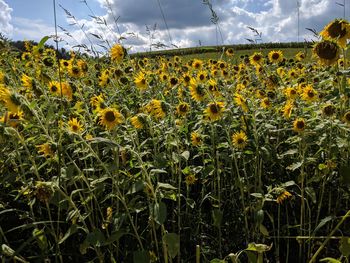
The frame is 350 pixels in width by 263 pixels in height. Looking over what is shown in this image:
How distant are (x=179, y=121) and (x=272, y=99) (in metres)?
0.97

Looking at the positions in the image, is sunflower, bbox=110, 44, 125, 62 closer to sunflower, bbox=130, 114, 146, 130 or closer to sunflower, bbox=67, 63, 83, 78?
sunflower, bbox=67, 63, 83, 78

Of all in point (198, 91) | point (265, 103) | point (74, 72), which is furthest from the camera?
point (74, 72)

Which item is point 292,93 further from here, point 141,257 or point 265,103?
point 141,257

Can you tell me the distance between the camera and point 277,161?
9.89 ft

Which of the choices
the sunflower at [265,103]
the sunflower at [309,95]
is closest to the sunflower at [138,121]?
the sunflower at [265,103]

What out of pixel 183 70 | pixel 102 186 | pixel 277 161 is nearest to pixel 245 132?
pixel 277 161

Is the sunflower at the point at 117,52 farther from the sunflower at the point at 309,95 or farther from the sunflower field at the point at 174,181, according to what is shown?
the sunflower at the point at 309,95

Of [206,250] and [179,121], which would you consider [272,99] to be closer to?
[179,121]

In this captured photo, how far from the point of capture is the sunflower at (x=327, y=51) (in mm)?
2322

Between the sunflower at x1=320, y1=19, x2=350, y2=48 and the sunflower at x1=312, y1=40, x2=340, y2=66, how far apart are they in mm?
150

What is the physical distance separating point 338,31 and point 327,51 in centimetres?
23

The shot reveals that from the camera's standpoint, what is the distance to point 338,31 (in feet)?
8.14

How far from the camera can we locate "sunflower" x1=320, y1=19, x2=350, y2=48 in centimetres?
248

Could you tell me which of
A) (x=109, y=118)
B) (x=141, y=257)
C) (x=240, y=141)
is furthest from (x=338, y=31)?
(x=141, y=257)
